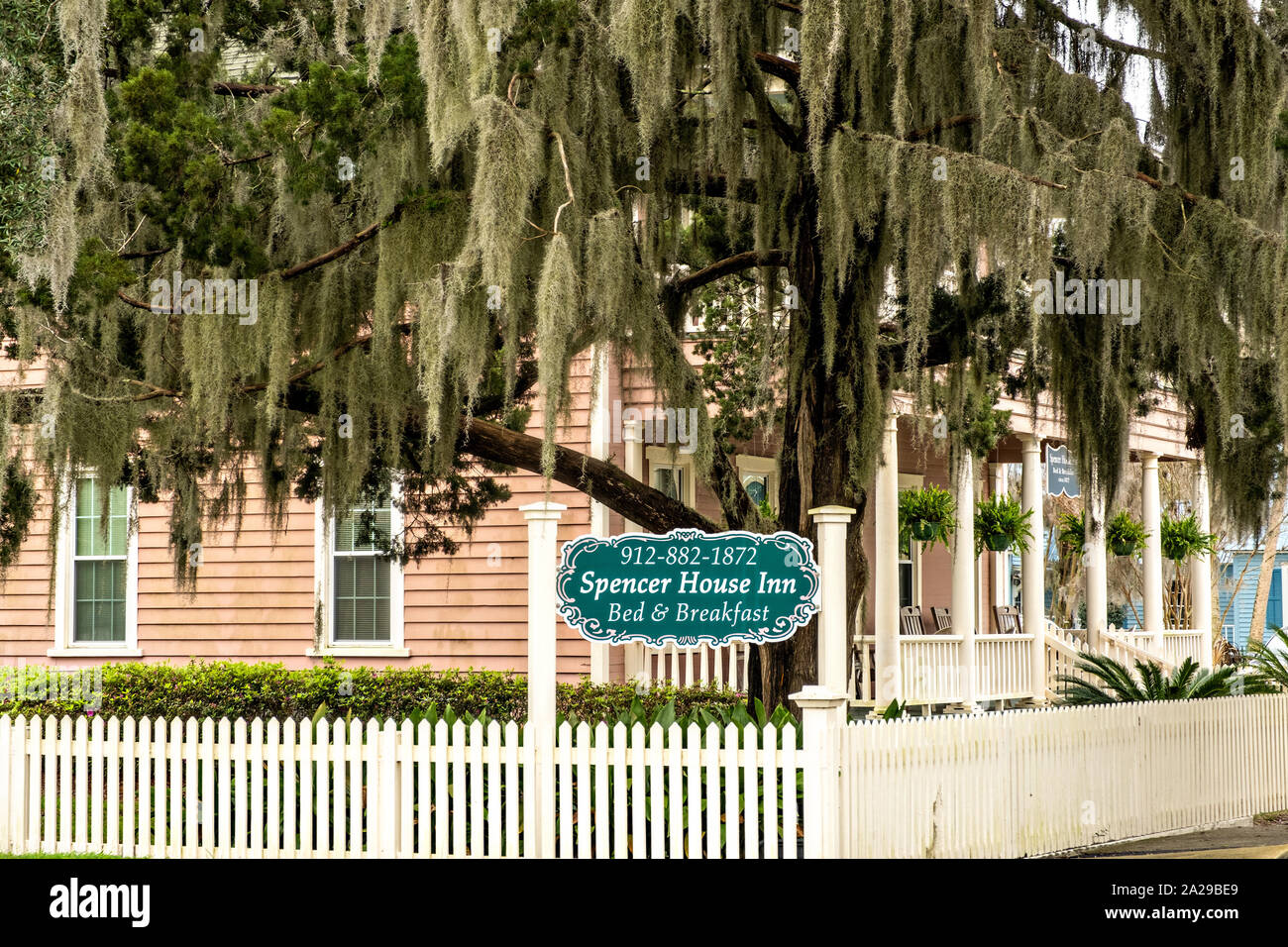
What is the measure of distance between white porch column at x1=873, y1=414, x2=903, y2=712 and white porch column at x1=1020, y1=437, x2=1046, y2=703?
261cm

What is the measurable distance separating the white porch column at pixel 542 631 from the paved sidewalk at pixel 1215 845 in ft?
10.4

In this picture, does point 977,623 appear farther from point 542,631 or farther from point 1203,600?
point 542,631

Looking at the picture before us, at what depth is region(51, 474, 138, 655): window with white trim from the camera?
15.1m

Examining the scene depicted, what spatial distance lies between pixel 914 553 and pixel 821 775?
1206cm

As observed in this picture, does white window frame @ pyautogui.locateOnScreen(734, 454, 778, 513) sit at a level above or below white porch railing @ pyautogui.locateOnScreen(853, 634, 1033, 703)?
above

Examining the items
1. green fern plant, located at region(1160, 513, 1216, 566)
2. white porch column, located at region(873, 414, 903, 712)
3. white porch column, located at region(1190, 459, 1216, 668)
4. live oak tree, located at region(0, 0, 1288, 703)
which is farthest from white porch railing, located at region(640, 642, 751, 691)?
white porch column, located at region(1190, 459, 1216, 668)

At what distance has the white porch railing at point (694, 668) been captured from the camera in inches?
514

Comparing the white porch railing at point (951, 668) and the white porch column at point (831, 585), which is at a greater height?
the white porch column at point (831, 585)

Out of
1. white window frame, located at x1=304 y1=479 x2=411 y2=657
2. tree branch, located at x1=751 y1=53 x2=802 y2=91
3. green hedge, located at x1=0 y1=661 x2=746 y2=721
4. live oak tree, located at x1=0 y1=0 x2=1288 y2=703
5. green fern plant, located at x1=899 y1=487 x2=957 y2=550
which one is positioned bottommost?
green hedge, located at x1=0 y1=661 x2=746 y2=721

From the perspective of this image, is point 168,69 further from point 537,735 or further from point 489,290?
point 537,735

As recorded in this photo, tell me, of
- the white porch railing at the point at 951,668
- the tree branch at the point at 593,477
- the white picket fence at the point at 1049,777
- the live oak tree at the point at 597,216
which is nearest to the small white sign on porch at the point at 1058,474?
the white porch railing at the point at 951,668

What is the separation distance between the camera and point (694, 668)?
546 inches

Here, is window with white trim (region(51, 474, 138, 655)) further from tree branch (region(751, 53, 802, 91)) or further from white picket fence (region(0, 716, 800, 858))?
tree branch (region(751, 53, 802, 91))

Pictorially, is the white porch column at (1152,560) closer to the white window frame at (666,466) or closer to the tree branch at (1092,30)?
the white window frame at (666,466)
